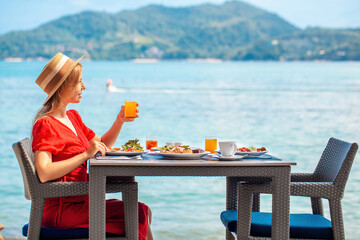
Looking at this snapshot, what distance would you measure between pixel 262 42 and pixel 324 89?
152 feet

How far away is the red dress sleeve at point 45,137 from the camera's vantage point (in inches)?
98.7

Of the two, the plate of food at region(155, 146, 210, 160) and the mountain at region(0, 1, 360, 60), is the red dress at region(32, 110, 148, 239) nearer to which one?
the plate of food at region(155, 146, 210, 160)

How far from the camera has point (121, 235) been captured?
101 inches

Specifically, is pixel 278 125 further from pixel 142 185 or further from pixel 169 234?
pixel 169 234

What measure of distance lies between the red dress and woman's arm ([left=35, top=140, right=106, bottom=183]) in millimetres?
38

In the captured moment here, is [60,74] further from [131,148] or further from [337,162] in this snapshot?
[337,162]

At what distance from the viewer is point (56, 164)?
250cm

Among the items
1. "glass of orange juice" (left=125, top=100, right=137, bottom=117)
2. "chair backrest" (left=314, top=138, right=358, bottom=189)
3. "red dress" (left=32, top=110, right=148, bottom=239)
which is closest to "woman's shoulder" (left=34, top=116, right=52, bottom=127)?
"red dress" (left=32, top=110, right=148, bottom=239)

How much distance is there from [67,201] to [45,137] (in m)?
0.30

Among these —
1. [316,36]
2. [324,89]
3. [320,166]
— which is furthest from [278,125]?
[316,36]

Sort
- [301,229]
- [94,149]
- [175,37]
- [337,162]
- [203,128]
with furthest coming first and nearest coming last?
[175,37] → [203,128] → [337,162] → [301,229] → [94,149]

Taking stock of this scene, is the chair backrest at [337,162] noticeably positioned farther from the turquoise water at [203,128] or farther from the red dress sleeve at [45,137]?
the turquoise water at [203,128]

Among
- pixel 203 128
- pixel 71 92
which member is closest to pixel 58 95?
pixel 71 92

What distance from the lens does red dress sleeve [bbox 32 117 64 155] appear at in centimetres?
251
